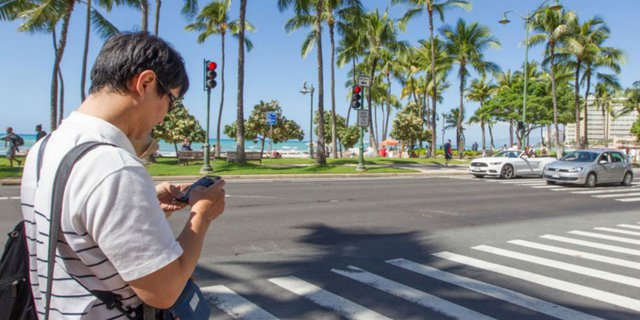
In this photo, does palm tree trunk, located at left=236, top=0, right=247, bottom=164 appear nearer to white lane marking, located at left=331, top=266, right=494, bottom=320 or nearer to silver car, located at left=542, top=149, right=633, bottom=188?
silver car, located at left=542, top=149, right=633, bottom=188

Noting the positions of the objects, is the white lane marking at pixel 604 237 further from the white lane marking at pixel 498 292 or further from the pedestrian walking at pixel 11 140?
the pedestrian walking at pixel 11 140

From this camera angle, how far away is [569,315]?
3961 millimetres

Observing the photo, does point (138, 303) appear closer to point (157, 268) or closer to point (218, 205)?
point (157, 268)

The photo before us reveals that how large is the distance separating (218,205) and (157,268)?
360 mm

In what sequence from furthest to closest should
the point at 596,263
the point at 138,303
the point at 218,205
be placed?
the point at 596,263
the point at 218,205
the point at 138,303

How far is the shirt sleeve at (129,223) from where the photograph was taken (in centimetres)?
122

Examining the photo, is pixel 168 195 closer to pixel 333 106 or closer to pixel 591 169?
pixel 591 169

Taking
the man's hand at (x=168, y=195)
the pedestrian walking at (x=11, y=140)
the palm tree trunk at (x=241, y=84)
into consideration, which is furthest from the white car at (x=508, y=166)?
the man's hand at (x=168, y=195)

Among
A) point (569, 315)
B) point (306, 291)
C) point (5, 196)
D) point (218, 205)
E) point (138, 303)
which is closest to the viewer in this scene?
point (138, 303)

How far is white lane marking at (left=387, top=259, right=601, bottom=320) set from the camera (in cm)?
401

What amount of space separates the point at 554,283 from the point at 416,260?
1571 millimetres

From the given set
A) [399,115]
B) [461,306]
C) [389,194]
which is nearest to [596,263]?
[461,306]

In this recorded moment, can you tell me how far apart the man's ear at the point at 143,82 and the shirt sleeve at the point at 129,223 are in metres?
0.29

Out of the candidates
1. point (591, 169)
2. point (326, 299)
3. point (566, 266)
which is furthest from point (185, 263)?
point (591, 169)
